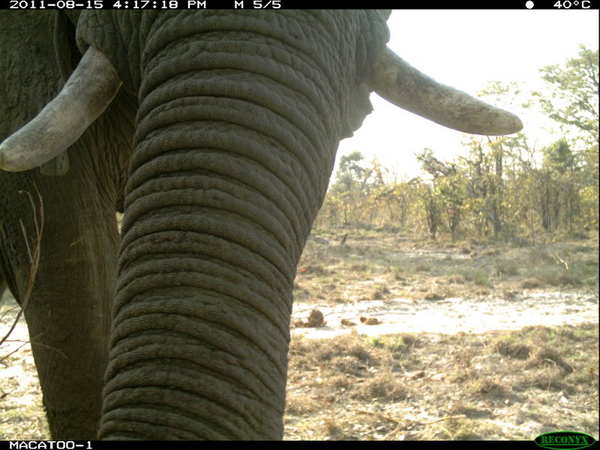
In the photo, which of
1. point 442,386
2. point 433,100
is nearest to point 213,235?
point 433,100

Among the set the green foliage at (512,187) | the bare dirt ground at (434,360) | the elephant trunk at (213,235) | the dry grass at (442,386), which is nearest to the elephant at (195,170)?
the elephant trunk at (213,235)

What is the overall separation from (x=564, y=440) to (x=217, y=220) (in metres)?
3.13

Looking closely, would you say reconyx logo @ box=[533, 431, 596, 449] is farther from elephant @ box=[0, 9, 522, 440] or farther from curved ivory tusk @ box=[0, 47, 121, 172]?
curved ivory tusk @ box=[0, 47, 121, 172]

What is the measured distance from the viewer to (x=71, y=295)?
2775mm

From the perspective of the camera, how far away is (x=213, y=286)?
1632 millimetres

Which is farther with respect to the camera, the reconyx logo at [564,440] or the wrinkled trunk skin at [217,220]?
the reconyx logo at [564,440]

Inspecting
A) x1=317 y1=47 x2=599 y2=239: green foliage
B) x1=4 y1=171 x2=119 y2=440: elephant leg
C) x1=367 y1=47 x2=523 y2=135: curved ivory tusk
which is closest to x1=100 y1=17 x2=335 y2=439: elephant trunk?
x1=367 y1=47 x2=523 y2=135: curved ivory tusk

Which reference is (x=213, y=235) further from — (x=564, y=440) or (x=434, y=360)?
(x=434, y=360)

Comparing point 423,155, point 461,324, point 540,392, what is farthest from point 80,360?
point 423,155

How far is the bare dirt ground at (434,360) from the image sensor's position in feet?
15.0

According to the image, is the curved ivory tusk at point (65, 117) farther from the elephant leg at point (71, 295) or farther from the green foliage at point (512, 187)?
the green foliage at point (512, 187)

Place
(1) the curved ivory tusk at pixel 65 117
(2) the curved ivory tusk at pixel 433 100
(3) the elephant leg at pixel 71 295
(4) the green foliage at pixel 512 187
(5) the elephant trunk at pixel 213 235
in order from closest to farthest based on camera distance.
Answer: (5) the elephant trunk at pixel 213 235, (1) the curved ivory tusk at pixel 65 117, (2) the curved ivory tusk at pixel 433 100, (3) the elephant leg at pixel 71 295, (4) the green foliage at pixel 512 187

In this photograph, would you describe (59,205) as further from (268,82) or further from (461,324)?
(461,324)

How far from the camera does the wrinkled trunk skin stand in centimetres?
156
